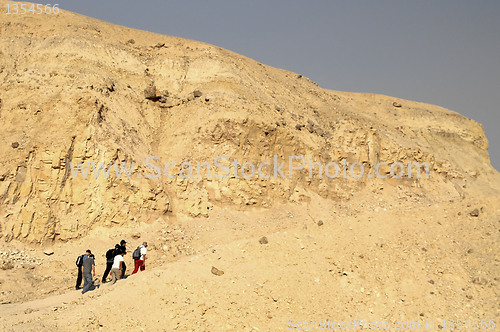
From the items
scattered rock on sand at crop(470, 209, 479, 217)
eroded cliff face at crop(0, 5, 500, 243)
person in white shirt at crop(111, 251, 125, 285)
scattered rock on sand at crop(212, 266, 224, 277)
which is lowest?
person in white shirt at crop(111, 251, 125, 285)

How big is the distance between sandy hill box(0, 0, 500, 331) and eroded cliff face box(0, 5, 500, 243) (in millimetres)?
79

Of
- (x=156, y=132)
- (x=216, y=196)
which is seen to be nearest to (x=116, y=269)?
(x=216, y=196)

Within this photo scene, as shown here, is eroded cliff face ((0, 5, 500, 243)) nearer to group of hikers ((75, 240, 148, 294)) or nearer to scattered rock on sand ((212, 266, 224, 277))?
group of hikers ((75, 240, 148, 294))

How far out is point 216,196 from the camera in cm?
2094

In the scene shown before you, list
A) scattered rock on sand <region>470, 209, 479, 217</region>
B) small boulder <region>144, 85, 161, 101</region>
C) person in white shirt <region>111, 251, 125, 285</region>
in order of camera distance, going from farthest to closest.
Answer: small boulder <region>144, 85, 161, 101</region> < scattered rock on sand <region>470, 209, 479, 217</region> < person in white shirt <region>111, 251, 125, 285</region>

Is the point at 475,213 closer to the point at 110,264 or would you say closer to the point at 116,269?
the point at 116,269

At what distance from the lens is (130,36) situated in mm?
28219

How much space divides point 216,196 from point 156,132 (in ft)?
16.2

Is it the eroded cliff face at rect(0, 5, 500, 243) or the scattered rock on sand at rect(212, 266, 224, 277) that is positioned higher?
the eroded cliff face at rect(0, 5, 500, 243)

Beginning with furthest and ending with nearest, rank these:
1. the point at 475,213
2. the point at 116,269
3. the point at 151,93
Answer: the point at 151,93, the point at 475,213, the point at 116,269

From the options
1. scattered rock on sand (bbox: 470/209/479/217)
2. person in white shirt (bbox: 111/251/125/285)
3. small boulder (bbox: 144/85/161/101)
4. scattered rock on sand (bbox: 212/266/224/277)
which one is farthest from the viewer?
small boulder (bbox: 144/85/161/101)

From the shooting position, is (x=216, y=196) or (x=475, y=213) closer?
(x=475, y=213)

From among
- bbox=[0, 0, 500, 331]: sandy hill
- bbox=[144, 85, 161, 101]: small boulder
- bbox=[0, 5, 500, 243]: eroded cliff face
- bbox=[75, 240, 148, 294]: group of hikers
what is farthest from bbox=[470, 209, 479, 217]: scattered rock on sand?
bbox=[144, 85, 161, 101]: small boulder

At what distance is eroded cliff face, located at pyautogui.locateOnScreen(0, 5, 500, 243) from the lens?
1800 cm
